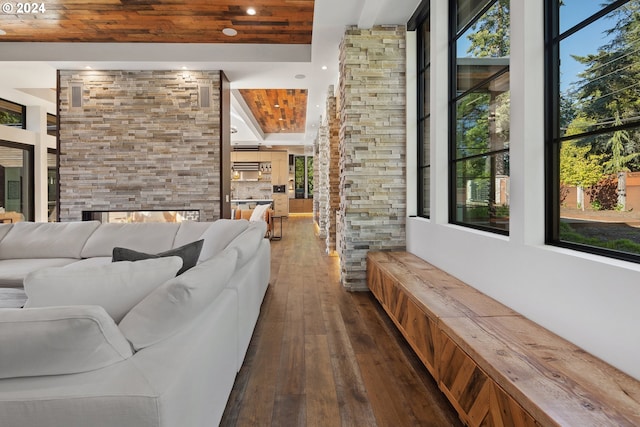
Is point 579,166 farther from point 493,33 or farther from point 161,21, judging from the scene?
point 161,21

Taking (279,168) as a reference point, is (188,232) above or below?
below

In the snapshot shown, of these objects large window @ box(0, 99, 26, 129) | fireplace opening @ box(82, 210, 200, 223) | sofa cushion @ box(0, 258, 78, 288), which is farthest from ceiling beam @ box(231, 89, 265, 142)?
large window @ box(0, 99, 26, 129)

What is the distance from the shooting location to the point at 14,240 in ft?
11.8

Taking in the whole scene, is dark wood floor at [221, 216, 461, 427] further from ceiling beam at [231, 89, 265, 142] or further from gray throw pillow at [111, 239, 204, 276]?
ceiling beam at [231, 89, 265, 142]

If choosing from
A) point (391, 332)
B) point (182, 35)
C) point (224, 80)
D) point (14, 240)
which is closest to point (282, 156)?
point (224, 80)

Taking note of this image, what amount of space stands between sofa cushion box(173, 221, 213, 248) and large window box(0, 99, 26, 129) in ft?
20.5

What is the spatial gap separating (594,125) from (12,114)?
32.0ft

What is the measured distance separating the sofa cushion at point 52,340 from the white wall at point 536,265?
1778 millimetres

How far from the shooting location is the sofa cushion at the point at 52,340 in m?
0.94

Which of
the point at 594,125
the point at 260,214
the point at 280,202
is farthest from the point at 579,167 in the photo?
the point at 280,202

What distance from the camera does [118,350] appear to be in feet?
3.48

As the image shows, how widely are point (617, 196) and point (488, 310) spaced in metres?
0.82

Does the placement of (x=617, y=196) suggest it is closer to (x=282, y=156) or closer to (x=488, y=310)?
(x=488, y=310)

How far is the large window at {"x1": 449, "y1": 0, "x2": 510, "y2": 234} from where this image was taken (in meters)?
2.31
